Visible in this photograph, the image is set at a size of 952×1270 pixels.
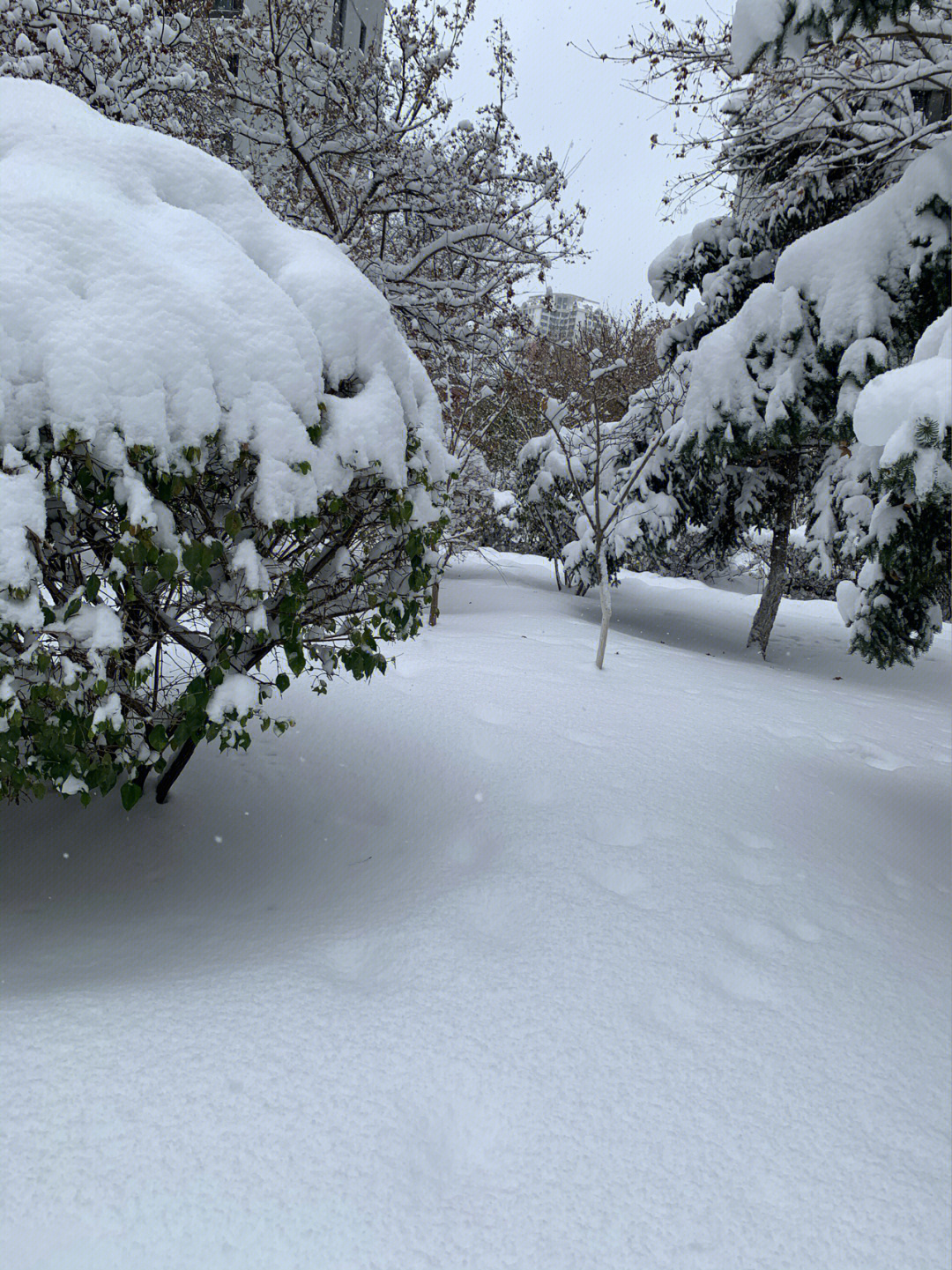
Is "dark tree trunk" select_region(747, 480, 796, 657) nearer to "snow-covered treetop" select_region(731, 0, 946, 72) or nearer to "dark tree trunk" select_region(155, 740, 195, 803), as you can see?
"snow-covered treetop" select_region(731, 0, 946, 72)

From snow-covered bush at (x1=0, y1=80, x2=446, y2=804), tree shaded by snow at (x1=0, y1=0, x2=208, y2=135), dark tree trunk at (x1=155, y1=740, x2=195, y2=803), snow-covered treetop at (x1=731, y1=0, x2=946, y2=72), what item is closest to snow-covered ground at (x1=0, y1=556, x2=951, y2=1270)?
dark tree trunk at (x1=155, y1=740, x2=195, y2=803)

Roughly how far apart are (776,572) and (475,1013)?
8929 millimetres

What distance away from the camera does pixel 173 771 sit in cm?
337

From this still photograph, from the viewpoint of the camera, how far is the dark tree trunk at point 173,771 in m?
3.26

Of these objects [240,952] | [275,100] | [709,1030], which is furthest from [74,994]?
[275,100]

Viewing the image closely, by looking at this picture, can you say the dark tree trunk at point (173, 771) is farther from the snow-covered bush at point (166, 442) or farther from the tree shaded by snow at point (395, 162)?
the tree shaded by snow at point (395, 162)

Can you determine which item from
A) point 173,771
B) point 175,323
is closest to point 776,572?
point 173,771

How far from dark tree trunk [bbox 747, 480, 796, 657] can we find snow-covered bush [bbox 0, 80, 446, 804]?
798cm

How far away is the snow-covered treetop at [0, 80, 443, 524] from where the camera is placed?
219cm

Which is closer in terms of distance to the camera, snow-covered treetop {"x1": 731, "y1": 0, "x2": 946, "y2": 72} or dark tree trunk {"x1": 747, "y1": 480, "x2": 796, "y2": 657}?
snow-covered treetop {"x1": 731, "y1": 0, "x2": 946, "y2": 72}

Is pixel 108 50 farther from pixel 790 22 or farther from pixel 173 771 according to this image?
pixel 173 771

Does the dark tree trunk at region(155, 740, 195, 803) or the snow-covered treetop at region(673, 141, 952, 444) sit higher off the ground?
the snow-covered treetop at region(673, 141, 952, 444)

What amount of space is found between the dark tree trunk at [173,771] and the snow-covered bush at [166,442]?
309mm

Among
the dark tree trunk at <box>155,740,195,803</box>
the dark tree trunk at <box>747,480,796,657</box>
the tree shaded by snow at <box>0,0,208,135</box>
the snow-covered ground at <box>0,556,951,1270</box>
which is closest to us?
the snow-covered ground at <box>0,556,951,1270</box>
